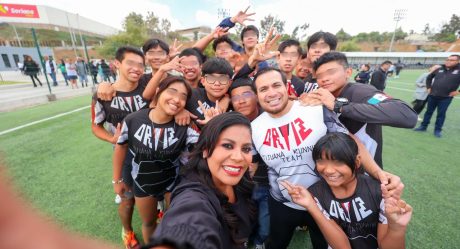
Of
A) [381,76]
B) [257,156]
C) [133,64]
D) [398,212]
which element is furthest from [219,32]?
[381,76]

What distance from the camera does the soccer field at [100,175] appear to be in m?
3.03

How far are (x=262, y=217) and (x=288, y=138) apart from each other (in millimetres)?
1342

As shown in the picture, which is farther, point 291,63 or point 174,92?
point 291,63

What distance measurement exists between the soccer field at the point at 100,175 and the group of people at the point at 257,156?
97 centimetres

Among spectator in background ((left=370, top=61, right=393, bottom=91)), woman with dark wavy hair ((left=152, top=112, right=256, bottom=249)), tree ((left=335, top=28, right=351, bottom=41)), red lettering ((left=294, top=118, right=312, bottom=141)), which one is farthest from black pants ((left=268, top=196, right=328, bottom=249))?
tree ((left=335, top=28, right=351, bottom=41))

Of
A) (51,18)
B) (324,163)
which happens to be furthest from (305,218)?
(51,18)

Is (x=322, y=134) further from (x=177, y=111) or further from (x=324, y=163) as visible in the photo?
(x=177, y=111)

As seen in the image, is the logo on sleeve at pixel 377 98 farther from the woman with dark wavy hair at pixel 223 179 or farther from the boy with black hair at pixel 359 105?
the woman with dark wavy hair at pixel 223 179

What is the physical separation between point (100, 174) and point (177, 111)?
3.04 m

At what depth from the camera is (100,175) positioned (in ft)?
14.2

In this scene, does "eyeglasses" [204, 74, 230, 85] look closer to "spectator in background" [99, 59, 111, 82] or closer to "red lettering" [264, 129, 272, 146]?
"red lettering" [264, 129, 272, 146]

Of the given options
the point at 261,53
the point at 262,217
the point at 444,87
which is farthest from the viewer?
the point at 444,87

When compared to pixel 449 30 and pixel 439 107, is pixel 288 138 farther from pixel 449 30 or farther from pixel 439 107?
pixel 449 30

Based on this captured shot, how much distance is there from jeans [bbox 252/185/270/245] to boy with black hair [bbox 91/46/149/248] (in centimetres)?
160
